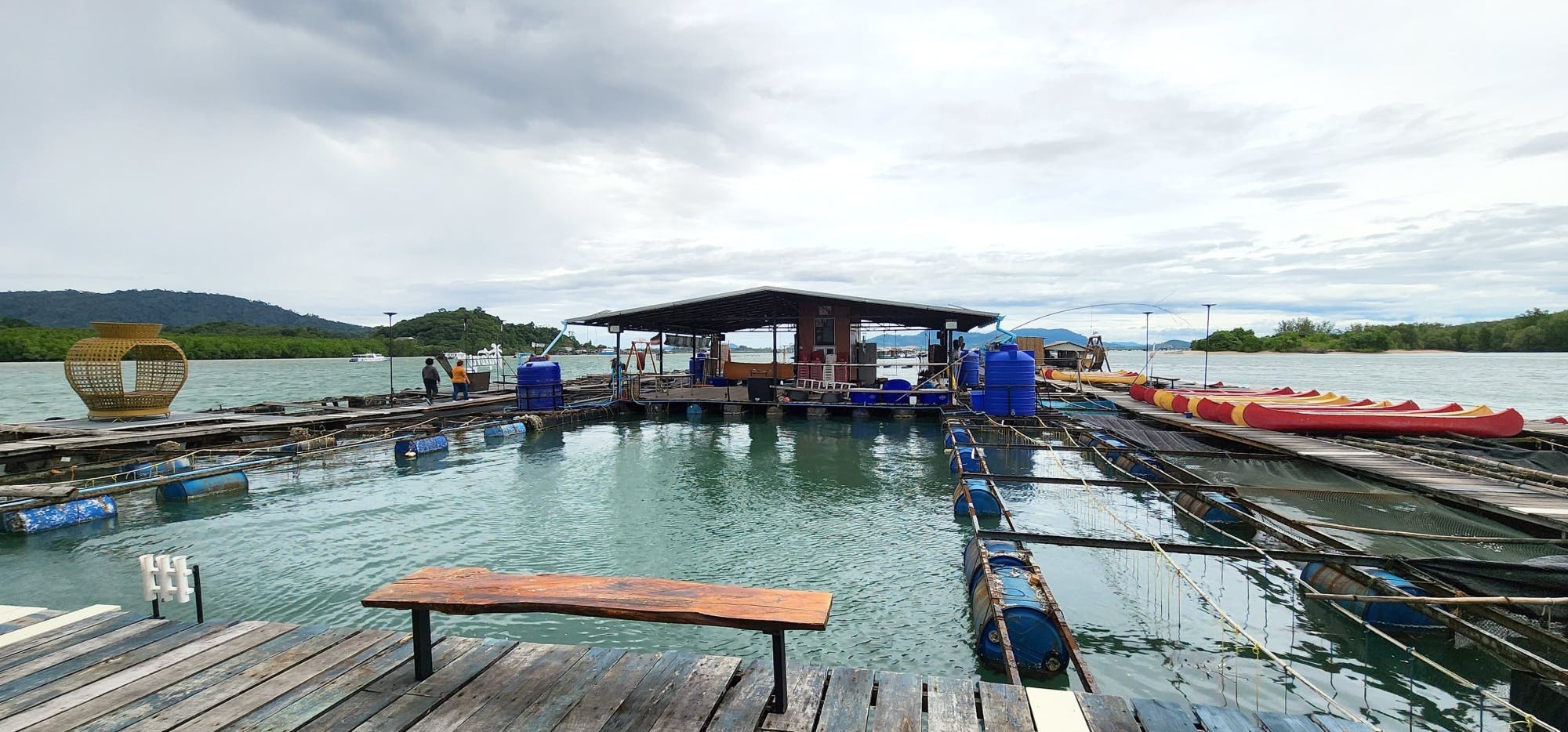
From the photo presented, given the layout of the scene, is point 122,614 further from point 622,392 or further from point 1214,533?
point 622,392

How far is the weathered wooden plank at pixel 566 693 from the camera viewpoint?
3150 millimetres

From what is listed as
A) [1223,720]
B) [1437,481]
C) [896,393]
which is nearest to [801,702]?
[1223,720]

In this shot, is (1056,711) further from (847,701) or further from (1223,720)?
(847,701)

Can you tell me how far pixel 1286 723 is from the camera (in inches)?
126

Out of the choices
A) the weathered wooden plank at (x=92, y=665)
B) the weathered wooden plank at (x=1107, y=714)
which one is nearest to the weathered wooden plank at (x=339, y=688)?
the weathered wooden plank at (x=92, y=665)

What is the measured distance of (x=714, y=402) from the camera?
2584cm

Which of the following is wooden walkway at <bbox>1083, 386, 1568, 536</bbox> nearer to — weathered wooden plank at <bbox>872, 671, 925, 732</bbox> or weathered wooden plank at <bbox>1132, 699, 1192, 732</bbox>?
weathered wooden plank at <bbox>1132, 699, 1192, 732</bbox>

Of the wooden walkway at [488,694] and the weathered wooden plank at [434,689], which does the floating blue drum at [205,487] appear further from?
the weathered wooden plank at [434,689]

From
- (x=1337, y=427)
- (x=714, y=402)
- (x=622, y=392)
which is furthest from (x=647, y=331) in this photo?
(x=1337, y=427)

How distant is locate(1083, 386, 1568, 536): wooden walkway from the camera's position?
7.24 metres

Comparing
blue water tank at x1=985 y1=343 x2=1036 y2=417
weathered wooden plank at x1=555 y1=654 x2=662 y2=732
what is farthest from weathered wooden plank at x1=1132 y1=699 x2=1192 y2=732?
blue water tank at x1=985 y1=343 x2=1036 y2=417

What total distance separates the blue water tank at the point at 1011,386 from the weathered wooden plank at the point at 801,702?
1591 centimetres

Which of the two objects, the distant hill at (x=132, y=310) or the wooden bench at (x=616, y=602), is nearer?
the wooden bench at (x=616, y=602)

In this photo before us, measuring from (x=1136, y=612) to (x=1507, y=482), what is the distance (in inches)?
244
